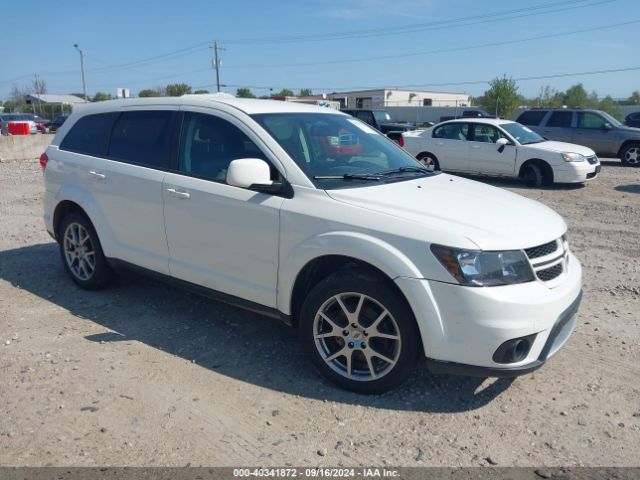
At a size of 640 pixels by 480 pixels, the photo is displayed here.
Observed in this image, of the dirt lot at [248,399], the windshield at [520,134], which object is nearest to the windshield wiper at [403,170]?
the dirt lot at [248,399]

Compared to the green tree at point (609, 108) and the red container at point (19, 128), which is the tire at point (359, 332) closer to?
the red container at point (19, 128)

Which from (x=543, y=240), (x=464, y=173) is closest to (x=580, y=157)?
(x=464, y=173)

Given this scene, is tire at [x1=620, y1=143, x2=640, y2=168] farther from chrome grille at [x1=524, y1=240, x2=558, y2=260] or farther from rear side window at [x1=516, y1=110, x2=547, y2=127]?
chrome grille at [x1=524, y1=240, x2=558, y2=260]

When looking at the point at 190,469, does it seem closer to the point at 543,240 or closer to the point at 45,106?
the point at 543,240

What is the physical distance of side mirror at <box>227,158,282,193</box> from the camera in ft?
12.0

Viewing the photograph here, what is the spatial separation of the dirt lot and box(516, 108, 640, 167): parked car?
1273 centimetres

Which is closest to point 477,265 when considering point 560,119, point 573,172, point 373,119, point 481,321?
point 481,321

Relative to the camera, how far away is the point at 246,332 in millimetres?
A: 4555

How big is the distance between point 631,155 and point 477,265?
1557 centimetres

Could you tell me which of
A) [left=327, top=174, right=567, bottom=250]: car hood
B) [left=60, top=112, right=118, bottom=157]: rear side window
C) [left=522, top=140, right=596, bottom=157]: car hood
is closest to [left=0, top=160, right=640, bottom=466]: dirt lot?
[left=327, top=174, right=567, bottom=250]: car hood

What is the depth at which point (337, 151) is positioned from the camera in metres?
4.22

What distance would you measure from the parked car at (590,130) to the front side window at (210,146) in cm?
Answer: 1491

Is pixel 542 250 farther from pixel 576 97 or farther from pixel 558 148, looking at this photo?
pixel 576 97

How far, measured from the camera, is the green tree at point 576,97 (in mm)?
60956
